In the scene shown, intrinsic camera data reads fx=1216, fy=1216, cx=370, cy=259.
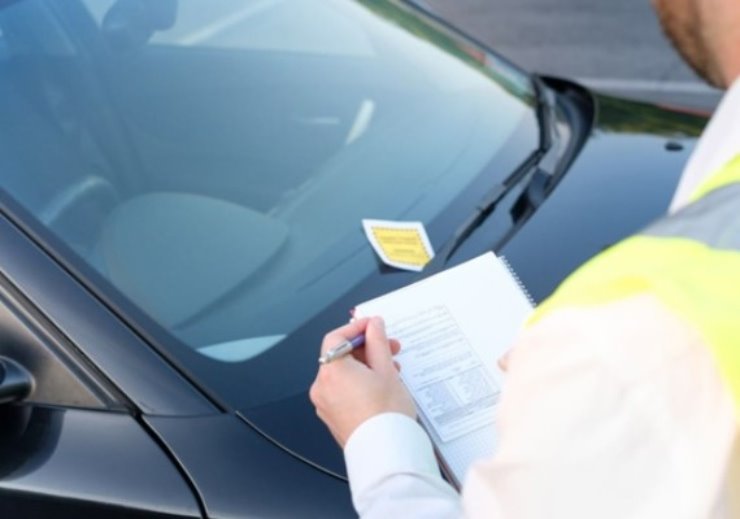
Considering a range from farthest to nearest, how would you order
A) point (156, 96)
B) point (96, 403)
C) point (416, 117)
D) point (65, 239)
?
point (416, 117) < point (156, 96) < point (65, 239) < point (96, 403)

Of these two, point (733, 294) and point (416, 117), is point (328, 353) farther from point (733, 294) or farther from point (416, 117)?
point (416, 117)

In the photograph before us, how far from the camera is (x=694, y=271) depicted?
82 centimetres

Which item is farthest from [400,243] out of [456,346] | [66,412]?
[66,412]

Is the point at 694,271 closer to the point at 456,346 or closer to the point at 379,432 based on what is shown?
the point at 379,432

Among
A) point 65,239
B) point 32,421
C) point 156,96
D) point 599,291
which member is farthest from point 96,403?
point 599,291

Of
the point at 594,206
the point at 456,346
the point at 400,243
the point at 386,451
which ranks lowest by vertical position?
the point at 594,206

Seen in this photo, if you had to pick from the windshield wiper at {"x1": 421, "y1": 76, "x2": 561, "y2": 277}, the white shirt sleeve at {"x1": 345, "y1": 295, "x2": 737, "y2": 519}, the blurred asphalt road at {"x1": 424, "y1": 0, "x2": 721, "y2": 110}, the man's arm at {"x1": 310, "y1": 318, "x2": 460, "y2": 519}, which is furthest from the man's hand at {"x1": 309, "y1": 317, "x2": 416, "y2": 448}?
the blurred asphalt road at {"x1": 424, "y1": 0, "x2": 721, "y2": 110}

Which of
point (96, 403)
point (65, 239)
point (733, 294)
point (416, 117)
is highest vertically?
point (733, 294)

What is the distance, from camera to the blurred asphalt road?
20.7ft

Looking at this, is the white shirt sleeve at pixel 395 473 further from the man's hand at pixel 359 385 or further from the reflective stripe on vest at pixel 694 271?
the reflective stripe on vest at pixel 694 271

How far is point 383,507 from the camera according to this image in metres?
1.20

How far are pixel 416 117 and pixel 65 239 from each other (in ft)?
2.90

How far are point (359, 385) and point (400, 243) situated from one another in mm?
717

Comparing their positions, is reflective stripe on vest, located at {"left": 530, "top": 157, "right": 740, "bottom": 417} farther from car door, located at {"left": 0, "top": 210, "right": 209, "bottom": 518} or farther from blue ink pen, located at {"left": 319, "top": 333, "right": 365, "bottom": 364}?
car door, located at {"left": 0, "top": 210, "right": 209, "bottom": 518}
